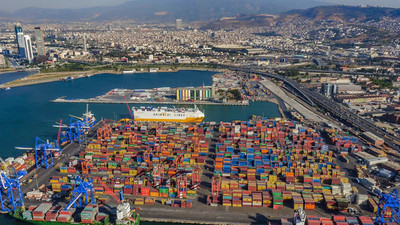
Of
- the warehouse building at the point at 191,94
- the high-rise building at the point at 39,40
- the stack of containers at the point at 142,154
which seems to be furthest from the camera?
the high-rise building at the point at 39,40

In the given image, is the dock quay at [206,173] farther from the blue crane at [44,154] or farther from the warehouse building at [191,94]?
the warehouse building at [191,94]

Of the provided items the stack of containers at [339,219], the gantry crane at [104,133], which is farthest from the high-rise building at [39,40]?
the stack of containers at [339,219]

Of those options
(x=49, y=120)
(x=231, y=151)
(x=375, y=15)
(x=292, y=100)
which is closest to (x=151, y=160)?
(x=231, y=151)

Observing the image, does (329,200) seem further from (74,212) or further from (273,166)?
(74,212)

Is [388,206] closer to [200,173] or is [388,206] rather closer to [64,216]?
[200,173]

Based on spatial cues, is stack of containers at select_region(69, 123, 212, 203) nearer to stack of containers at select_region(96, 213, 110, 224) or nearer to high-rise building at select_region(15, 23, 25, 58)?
stack of containers at select_region(96, 213, 110, 224)

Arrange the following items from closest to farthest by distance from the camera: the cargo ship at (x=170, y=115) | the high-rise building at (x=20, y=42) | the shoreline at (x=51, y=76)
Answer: the cargo ship at (x=170, y=115) < the shoreline at (x=51, y=76) < the high-rise building at (x=20, y=42)

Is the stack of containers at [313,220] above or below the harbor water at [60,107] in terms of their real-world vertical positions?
below

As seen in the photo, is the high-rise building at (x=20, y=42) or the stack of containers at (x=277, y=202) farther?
the high-rise building at (x=20, y=42)
